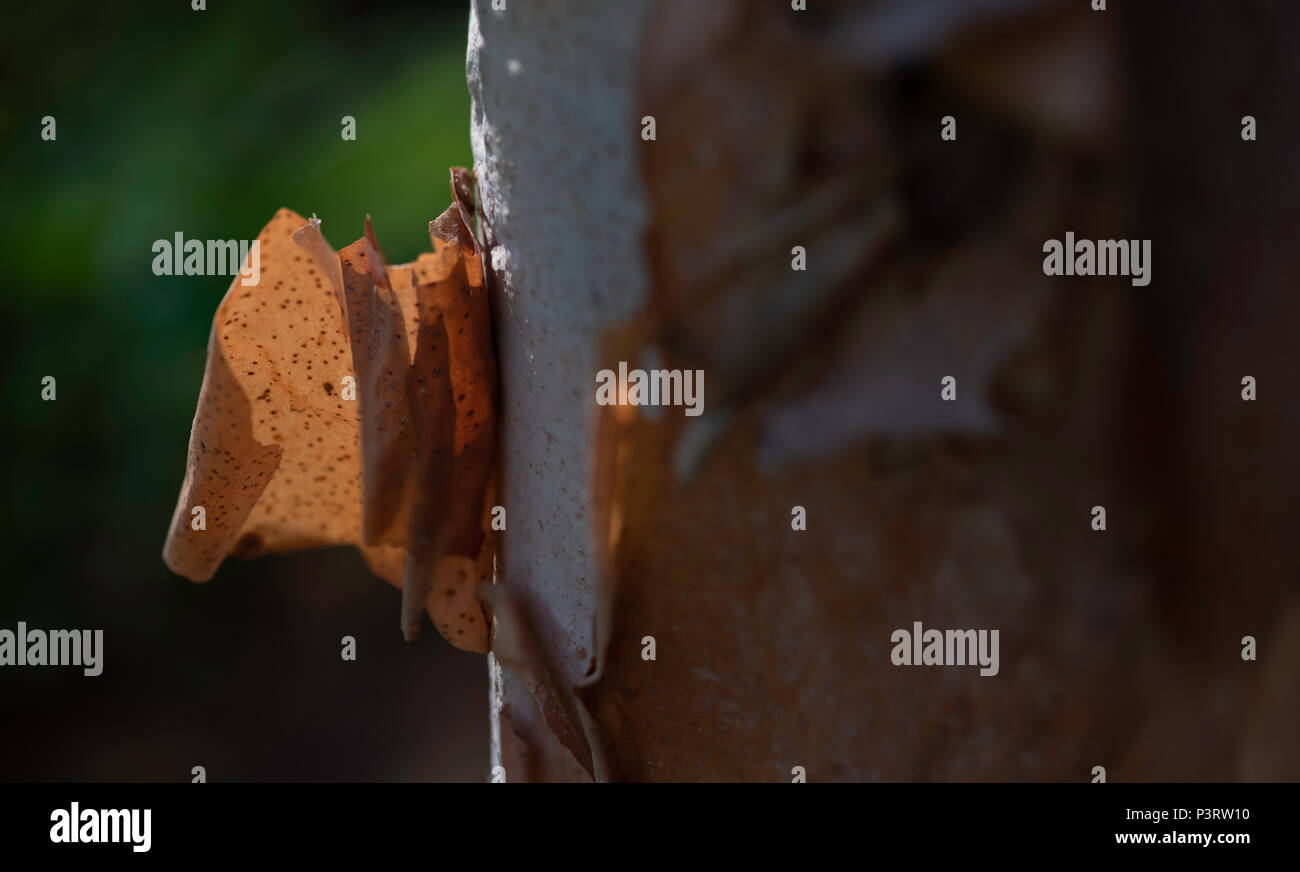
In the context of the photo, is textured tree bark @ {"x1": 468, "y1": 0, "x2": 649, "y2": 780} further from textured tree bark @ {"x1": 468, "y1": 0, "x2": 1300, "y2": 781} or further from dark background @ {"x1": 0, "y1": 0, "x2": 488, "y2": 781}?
dark background @ {"x1": 0, "y1": 0, "x2": 488, "y2": 781}

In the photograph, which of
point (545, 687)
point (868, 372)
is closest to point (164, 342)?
point (545, 687)

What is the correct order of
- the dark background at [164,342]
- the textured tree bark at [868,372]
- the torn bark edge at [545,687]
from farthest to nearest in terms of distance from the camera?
1. the dark background at [164,342]
2. the torn bark edge at [545,687]
3. the textured tree bark at [868,372]

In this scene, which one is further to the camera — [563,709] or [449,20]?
[449,20]

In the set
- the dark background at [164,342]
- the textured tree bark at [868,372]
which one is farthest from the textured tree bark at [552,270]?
the dark background at [164,342]

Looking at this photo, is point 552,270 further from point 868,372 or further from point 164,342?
point 164,342

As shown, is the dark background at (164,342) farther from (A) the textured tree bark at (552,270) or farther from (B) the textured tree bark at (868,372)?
(B) the textured tree bark at (868,372)

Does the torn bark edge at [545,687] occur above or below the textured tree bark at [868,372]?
below
